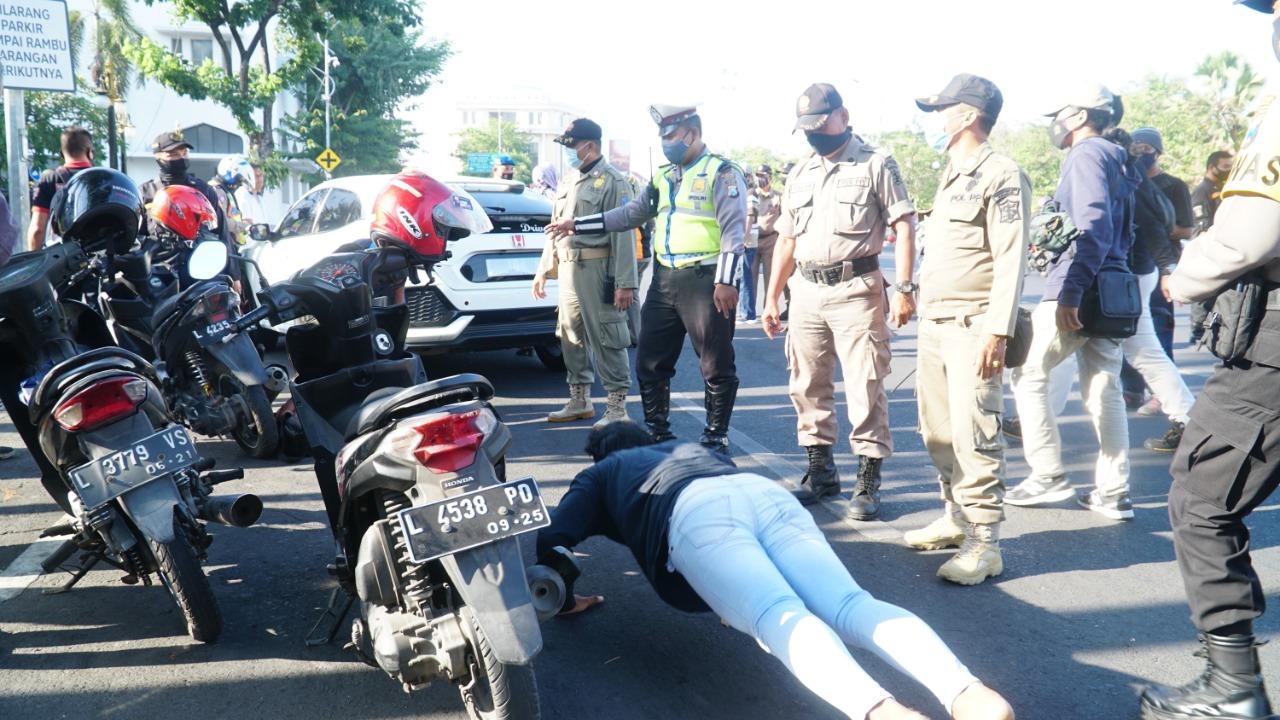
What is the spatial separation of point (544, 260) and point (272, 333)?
3.32 metres

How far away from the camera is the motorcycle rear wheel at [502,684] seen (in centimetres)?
248

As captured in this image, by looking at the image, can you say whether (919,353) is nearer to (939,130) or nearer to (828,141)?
(939,130)

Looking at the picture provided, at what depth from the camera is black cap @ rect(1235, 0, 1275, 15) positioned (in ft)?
9.41

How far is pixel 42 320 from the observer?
12.0 ft

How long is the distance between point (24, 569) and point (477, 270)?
398 centimetres

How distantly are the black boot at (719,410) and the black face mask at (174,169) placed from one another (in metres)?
4.90

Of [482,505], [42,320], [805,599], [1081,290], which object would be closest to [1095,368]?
[1081,290]

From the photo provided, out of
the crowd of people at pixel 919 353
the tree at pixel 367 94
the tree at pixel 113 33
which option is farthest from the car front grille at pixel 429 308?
the tree at pixel 367 94

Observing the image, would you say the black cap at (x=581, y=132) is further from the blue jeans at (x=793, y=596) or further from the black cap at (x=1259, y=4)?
the black cap at (x=1259, y=4)

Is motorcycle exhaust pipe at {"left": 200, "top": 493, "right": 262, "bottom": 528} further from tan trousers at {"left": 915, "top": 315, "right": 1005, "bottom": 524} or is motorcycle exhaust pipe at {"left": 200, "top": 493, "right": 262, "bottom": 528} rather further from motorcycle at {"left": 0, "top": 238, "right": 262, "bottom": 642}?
tan trousers at {"left": 915, "top": 315, "right": 1005, "bottom": 524}

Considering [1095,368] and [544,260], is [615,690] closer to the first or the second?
[1095,368]

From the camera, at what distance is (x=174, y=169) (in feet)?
25.7

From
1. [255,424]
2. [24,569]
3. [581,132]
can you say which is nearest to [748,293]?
[581,132]

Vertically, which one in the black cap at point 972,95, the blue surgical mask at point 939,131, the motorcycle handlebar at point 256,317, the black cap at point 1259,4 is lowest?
the motorcycle handlebar at point 256,317
